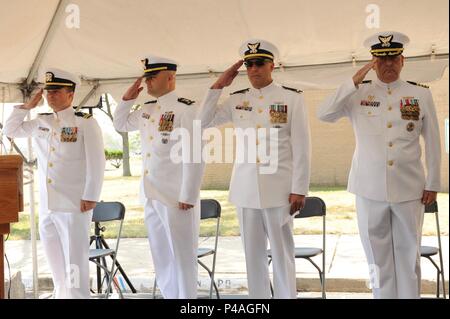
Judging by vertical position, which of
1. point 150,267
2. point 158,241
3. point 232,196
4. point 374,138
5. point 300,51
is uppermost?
point 300,51

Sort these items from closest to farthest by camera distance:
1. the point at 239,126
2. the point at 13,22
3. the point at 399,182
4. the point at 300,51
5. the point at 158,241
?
the point at 399,182
the point at 239,126
the point at 158,241
the point at 13,22
the point at 300,51

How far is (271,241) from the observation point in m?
3.89

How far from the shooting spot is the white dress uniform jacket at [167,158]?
13.6ft

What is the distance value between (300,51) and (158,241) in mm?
1830

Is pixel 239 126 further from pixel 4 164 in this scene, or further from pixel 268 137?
pixel 4 164

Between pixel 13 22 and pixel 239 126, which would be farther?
pixel 13 22

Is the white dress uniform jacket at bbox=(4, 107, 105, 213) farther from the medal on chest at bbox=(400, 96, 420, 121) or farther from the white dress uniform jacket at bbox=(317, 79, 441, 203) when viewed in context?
the medal on chest at bbox=(400, 96, 420, 121)

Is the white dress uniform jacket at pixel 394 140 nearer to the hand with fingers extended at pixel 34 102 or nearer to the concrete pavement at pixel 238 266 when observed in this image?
the hand with fingers extended at pixel 34 102

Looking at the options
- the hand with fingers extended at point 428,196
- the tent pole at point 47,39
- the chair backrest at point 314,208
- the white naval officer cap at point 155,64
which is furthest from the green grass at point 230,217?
the white naval officer cap at point 155,64

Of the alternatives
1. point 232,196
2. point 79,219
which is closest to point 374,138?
point 232,196

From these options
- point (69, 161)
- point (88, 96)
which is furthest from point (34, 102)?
point (88, 96)

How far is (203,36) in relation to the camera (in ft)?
16.2

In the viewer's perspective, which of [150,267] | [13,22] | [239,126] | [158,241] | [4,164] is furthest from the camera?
[150,267]

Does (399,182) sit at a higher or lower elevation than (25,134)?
lower
